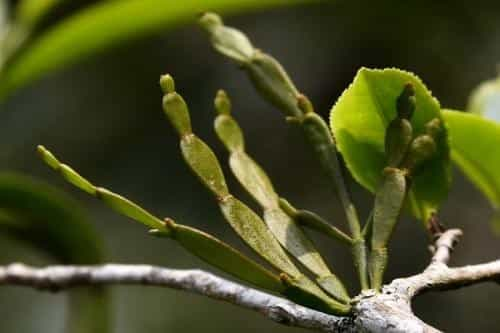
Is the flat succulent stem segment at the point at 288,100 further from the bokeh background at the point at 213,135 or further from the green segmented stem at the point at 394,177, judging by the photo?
the bokeh background at the point at 213,135

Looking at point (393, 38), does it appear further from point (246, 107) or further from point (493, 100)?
point (493, 100)

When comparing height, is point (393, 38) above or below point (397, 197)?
above

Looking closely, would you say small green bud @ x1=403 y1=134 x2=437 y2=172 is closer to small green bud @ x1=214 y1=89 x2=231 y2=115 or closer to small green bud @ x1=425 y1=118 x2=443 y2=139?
small green bud @ x1=425 y1=118 x2=443 y2=139

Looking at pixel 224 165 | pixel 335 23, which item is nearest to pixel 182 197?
pixel 224 165

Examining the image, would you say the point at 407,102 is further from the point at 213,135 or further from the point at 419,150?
the point at 213,135

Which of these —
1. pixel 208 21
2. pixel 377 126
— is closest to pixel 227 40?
pixel 208 21

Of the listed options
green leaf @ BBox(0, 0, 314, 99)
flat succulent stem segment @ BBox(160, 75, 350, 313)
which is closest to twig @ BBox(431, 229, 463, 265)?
flat succulent stem segment @ BBox(160, 75, 350, 313)
